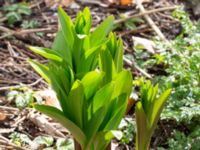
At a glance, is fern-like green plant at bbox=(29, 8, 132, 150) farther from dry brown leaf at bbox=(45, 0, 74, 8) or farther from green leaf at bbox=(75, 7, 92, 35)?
dry brown leaf at bbox=(45, 0, 74, 8)

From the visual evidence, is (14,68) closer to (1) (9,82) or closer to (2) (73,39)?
(1) (9,82)

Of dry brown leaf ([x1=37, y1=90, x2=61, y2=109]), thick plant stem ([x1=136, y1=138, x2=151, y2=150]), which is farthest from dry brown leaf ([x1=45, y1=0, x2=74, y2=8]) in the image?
thick plant stem ([x1=136, y1=138, x2=151, y2=150])

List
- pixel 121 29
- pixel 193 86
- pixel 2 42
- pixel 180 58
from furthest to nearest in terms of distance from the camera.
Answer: pixel 121 29, pixel 2 42, pixel 180 58, pixel 193 86

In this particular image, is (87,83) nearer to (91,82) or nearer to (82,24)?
(91,82)

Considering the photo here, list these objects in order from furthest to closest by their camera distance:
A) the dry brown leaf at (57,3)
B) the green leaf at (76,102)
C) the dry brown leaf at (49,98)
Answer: the dry brown leaf at (57,3), the dry brown leaf at (49,98), the green leaf at (76,102)

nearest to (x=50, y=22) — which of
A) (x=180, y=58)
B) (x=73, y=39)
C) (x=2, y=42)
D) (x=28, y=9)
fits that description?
(x=28, y=9)

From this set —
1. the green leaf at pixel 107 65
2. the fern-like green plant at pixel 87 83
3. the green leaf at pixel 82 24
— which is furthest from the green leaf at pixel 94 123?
the green leaf at pixel 82 24

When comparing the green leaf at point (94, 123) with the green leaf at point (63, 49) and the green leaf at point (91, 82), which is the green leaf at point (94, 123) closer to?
the green leaf at point (91, 82)

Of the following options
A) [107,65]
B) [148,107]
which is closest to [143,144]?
[148,107]

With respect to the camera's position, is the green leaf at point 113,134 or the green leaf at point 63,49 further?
the green leaf at point 63,49
